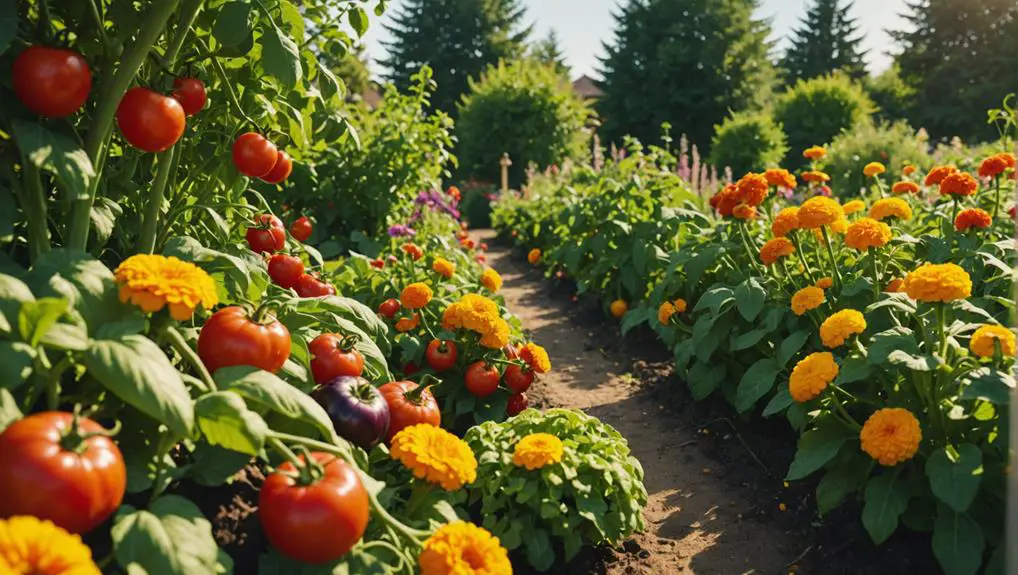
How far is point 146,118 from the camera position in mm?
1836

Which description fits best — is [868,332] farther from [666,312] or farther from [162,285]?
[162,285]

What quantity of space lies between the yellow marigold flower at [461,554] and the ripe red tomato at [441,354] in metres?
1.61

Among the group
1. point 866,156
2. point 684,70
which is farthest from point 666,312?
point 684,70

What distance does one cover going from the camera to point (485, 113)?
1820cm

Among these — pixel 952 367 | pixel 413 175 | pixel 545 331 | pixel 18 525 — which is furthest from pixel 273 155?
pixel 545 331

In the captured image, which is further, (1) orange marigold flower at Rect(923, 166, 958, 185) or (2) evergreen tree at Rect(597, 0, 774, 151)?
(2) evergreen tree at Rect(597, 0, 774, 151)

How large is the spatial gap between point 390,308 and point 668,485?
1565mm

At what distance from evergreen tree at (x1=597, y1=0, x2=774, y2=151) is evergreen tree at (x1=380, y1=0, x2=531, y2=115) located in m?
7.98

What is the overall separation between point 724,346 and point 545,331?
8.32ft

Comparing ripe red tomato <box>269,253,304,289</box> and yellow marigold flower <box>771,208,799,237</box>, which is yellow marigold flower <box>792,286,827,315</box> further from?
ripe red tomato <box>269,253,304,289</box>

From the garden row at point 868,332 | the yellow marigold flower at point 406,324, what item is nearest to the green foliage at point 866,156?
the garden row at point 868,332

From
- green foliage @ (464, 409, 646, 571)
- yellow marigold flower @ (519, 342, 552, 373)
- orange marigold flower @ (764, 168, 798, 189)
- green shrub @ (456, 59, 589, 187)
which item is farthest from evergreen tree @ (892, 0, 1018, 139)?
green foliage @ (464, 409, 646, 571)

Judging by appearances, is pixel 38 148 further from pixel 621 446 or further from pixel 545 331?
pixel 545 331

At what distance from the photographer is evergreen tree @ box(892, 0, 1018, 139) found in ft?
87.8
